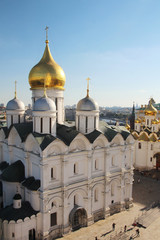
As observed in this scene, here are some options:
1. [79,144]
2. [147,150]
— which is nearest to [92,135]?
[79,144]

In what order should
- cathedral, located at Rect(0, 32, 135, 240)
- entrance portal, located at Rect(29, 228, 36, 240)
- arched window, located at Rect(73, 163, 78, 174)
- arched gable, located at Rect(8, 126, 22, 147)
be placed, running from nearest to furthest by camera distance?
1. cathedral, located at Rect(0, 32, 135, 240)
2. entrance portal, located at Rect(29, 228, 36, 240)
3. arched window, located at Rect(73, 163, 78, 174)
4. arched gable, located at Rect(8, 126, 22, 147)

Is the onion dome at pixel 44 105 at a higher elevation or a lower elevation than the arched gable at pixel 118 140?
higher

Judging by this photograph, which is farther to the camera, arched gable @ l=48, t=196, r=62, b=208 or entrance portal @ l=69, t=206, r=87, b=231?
entrance portal @ l=69, t=206, r=87, b=231

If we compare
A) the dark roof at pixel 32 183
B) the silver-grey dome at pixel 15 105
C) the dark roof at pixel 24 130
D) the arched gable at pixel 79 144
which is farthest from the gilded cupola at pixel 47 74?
the dark roof at pixel 32 183

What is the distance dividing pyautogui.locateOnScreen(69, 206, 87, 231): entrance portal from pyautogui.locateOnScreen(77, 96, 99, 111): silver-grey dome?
7875 mm

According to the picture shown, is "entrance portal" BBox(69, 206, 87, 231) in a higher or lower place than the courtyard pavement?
higher

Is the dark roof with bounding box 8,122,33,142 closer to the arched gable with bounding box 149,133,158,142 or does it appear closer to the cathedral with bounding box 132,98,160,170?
the cathedral with bounding box 132,98,160,170

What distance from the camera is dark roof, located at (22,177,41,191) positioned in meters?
14.2

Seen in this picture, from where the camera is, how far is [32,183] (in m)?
14.7

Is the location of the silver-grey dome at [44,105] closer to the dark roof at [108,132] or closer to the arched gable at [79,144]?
the arched gable at [79,144]

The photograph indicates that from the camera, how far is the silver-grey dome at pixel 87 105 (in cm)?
1703

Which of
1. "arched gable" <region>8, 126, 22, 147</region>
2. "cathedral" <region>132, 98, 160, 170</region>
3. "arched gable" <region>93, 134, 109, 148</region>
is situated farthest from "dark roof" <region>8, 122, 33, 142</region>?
"cathedral" <region>132, 98, 160, 170</region>

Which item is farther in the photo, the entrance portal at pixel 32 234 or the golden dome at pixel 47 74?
the golden dome at pixel 47 74

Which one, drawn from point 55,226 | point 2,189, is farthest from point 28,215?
point 2,189
